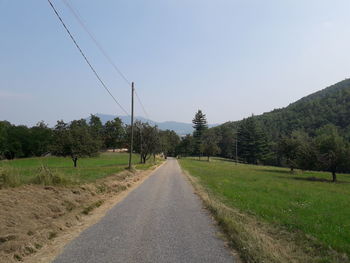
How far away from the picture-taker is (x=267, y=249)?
6691mm

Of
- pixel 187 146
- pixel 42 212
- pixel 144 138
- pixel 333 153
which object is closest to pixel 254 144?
pixel 187 146

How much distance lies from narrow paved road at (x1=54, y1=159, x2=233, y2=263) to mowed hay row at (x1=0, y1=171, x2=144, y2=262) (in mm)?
899

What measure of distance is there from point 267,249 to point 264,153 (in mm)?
108277

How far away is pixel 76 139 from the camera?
1983 inches

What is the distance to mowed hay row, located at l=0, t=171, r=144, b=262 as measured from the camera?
7.02 meters

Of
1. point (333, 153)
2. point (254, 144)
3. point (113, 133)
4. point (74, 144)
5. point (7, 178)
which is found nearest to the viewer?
point (7, 178)

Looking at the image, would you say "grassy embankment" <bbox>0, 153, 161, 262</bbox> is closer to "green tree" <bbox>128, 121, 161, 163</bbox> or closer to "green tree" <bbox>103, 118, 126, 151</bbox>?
"green tree" <bbox>128, 121, 161, 163</bbox>

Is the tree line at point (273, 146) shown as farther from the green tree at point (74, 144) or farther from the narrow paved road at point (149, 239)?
the narrow paved road at point (149, 239)

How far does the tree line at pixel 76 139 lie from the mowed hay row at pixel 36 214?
12145mm

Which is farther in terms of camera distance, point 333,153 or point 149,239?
point 333,153

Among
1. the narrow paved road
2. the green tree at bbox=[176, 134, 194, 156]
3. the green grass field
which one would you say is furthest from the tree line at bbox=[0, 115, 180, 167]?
the narrow paved road

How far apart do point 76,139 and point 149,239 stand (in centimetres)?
4560

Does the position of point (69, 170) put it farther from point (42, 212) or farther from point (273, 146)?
point (273, 146)

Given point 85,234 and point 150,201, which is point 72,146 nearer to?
point 150,201
